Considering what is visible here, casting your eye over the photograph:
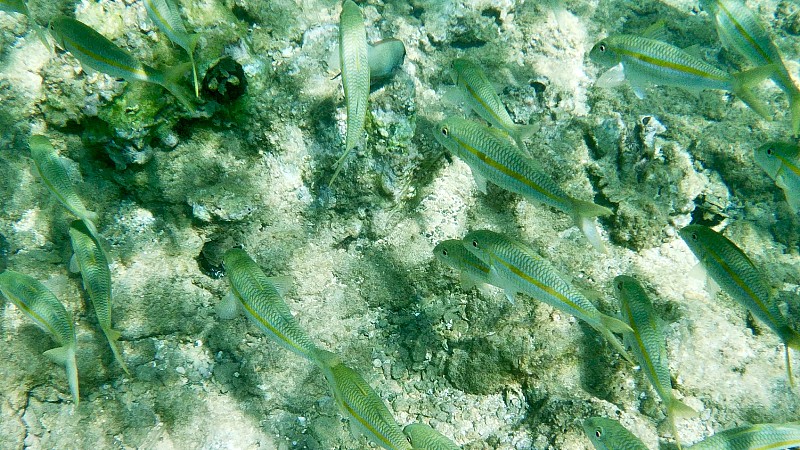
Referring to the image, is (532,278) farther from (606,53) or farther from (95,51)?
(95,51)

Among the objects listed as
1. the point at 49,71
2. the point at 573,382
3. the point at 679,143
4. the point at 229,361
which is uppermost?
the point at 679,143

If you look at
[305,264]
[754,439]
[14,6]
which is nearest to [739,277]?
[754,439]

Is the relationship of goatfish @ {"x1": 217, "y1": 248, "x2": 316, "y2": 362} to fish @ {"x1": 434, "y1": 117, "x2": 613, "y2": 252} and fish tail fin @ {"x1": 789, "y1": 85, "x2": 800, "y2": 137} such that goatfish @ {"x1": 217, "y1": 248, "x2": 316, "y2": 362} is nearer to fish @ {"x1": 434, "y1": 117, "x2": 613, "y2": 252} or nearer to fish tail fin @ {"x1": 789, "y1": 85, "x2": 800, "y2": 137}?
fish @ {"x1": 434, "y1": 117, "x2": 613, "y2": 252}

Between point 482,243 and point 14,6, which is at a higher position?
point 14,6

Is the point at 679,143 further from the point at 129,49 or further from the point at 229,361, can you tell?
the point at 129,49

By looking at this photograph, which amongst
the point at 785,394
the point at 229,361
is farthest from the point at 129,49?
the point at 785,394

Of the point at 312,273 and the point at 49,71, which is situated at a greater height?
the point at 49,71
